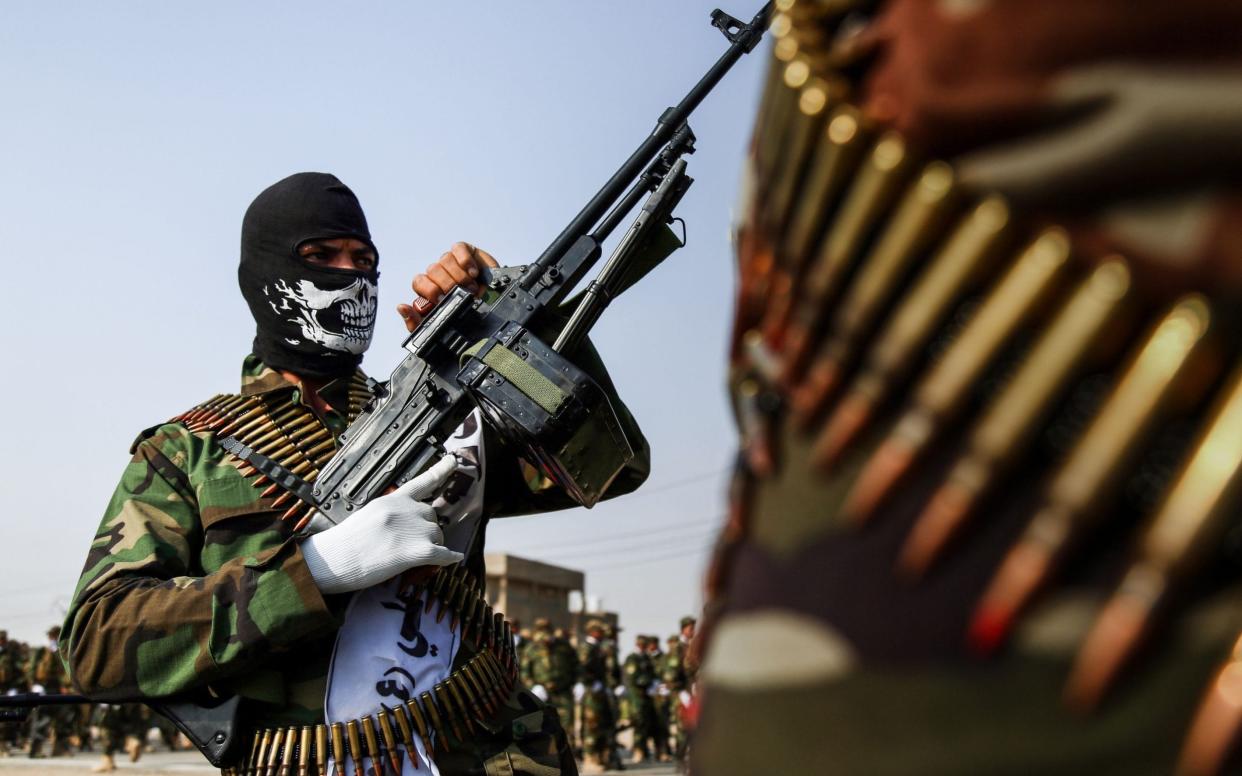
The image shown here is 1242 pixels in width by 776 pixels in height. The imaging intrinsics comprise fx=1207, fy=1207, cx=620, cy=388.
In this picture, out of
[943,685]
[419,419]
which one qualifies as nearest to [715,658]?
[943,685]

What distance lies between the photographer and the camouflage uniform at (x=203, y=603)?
317cm

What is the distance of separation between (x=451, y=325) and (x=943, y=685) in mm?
3050

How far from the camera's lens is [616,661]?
24812 mm

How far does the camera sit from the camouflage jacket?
125 inches

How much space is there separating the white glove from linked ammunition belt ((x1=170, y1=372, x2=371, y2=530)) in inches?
11.7

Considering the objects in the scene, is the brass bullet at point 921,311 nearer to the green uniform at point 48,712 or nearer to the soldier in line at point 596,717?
the soldier in line at point 596,717

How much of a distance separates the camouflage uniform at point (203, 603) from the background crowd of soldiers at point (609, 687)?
17.5m

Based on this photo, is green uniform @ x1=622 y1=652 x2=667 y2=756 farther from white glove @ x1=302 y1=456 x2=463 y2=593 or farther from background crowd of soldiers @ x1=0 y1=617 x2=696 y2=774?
white glove @ x1=302 y1=456 x2=463 y2=593

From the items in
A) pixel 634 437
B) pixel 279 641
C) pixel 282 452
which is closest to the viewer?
pixel 279 641

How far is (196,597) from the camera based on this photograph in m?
3.20

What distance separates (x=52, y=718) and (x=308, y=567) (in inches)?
1020

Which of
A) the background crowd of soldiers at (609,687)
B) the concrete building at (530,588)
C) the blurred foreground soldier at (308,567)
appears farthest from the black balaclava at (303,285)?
the concrete building at (530,588)

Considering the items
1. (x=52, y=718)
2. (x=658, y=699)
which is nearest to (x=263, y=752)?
(x=658, y=699)

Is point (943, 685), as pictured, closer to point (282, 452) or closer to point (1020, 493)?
point (1020, 493)
